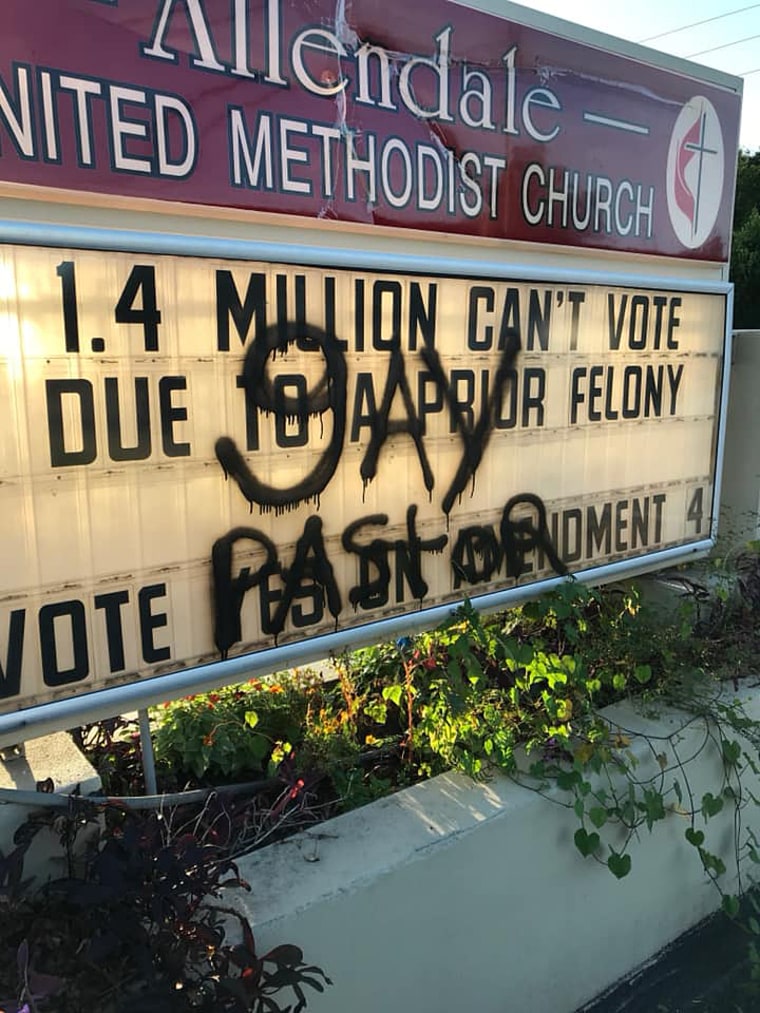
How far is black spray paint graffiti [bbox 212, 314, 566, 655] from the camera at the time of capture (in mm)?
2443

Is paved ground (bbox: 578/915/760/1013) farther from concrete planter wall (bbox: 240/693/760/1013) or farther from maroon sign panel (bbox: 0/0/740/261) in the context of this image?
maroon sign panel (bbox: 0/0/740/261)

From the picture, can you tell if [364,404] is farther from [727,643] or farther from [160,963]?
[727,643]

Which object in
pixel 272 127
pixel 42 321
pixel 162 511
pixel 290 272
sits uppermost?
pixel 272 127

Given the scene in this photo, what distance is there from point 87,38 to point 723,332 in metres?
2.99

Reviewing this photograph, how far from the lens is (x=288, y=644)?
2.61m

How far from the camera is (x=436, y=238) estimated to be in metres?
2.76

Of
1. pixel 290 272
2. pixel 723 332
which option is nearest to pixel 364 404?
pixel 290 272

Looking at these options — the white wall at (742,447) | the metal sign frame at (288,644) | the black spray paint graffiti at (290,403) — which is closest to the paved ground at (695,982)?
the metal sign frame at (288,644)

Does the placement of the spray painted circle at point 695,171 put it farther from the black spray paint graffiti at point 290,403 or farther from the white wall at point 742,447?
the black spray paint graffiti at point 290,403

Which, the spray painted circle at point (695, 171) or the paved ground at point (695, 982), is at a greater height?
the spray painted circle at point (695, 171)

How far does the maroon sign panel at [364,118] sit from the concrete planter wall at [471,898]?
1963 millimetres

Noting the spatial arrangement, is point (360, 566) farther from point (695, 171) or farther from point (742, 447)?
point (742, 447)

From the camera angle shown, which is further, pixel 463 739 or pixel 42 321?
pixel 463 739

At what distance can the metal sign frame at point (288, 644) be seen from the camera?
209 centimetres
